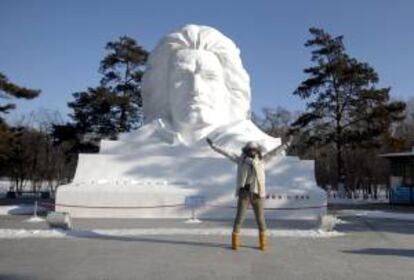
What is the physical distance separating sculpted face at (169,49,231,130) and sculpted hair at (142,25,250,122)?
1.58 feet

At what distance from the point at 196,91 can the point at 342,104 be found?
1713cm

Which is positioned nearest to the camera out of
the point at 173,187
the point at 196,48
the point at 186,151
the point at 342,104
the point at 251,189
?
the point at 251,189

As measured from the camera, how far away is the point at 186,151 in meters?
18.2

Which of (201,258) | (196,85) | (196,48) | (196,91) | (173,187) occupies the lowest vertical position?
(201,258)

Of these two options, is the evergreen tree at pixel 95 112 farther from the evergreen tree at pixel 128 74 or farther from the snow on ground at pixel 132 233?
the snow on ground at pixel 132 233

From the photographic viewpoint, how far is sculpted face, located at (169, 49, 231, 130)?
19203 mm

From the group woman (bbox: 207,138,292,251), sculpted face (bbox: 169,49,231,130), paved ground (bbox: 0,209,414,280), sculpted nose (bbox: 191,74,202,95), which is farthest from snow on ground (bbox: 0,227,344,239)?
sculpted nose (bbox: 191,74,202,95)

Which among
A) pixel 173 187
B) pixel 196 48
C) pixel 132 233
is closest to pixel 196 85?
pixel 196 48

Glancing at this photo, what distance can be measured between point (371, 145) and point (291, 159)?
674 inches

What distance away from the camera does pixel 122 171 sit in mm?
17359

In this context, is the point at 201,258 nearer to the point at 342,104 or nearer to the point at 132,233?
the point at 132,233

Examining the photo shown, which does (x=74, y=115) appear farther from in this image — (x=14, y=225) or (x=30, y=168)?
(x=14, y=225)

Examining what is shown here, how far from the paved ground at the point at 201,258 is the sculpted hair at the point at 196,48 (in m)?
11.4

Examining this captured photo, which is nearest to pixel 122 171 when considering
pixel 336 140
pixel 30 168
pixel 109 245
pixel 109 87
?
pixel 109 245
